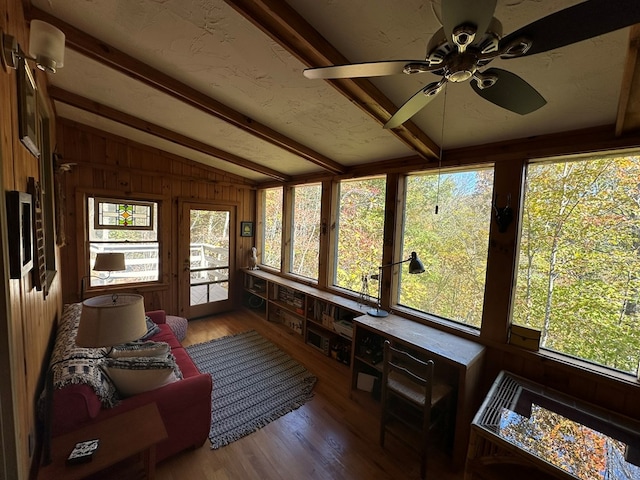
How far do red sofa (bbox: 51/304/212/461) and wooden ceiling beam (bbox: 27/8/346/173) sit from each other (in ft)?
6.44

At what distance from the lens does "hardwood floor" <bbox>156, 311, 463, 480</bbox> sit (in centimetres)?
183

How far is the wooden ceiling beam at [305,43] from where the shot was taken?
1.25 m

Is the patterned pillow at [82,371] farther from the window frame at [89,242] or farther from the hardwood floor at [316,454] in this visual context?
the window frame at [89,242]

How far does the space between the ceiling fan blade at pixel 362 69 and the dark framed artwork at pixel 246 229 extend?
163 inches

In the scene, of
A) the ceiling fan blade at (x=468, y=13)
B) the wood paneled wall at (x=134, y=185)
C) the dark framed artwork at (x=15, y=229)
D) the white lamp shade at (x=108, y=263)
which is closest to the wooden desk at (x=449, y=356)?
the ceiling fan blade at (x=468, y=13)

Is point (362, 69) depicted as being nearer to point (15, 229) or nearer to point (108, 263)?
point (15, 229)

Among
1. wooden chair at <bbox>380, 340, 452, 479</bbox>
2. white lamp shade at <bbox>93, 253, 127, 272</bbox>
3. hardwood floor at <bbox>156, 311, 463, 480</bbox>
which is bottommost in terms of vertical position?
hardwood floor at <bbox>156, 311, 463, 480</bbox>

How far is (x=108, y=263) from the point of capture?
3.23 meters

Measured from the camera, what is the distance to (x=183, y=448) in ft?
6.21

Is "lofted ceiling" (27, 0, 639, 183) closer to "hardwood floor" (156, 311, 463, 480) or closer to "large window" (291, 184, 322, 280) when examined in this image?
"large window" (291, 184, 322, 280)

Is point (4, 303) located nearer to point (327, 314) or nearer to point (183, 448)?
point (183, 448)

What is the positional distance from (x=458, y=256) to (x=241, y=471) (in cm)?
240

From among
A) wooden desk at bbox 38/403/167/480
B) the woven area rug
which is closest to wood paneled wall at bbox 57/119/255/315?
the woven area rug

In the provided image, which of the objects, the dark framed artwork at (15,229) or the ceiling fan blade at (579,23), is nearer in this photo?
the ceiling fan blade at (579,23)
